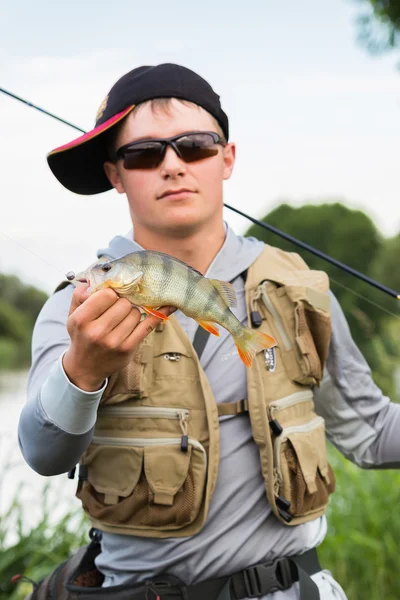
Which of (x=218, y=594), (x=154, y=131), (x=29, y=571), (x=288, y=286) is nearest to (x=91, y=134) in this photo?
(x=154, y=131)

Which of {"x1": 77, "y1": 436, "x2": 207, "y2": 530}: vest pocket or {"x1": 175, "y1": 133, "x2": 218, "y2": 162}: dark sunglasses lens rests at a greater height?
{"x1": 175, "y1": 133, "x2": 218, "y2": 162}: dark sunglasses lens

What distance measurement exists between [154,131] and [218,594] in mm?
1698

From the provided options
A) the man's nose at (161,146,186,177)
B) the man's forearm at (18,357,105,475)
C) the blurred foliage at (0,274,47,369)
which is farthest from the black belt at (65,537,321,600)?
the blurred foliage at (0,274,47,369)

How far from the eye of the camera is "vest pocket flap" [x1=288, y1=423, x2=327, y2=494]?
9.06 ft

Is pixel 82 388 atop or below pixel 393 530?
atop

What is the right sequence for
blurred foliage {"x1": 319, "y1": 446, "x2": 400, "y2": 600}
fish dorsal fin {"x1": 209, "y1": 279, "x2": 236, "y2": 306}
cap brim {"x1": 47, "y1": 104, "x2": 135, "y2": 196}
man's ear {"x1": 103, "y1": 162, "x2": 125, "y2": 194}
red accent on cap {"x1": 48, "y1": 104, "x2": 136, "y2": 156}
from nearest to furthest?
fish dorsal fin {"x1": 209, "y1": 279, "x2": 236, "y2": 306} → red accent on cap {"x1": 48, "y1": 104, "x2": 136, "y2": 156} → cap brim {"x1": 47, "y1": 104, "x2": 135, "y2": 196} → man's ear {"x1": 103, "y1": 162, "x2": 125, "y2": 194} → blurred foliage {"x1": 319, "y1": 446, "x2": 400, "y2": 600}

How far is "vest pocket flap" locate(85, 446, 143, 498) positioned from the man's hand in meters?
0.51

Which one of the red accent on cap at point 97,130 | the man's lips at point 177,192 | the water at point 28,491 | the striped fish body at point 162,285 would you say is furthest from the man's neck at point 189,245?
the water at point 28,491

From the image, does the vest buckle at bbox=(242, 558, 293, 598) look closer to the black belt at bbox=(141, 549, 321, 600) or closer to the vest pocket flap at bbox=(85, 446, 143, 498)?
the black belt at bbox=(141, 549, 321, 600)

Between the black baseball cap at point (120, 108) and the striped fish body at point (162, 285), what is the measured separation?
947mm

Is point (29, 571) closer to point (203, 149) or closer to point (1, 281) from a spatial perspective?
point (203, 149)

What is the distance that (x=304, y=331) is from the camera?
9.37 ft

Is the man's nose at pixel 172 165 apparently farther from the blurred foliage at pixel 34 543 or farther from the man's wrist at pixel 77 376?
the blurred foliage at pixel 34 543

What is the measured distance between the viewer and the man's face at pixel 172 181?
110 inches
